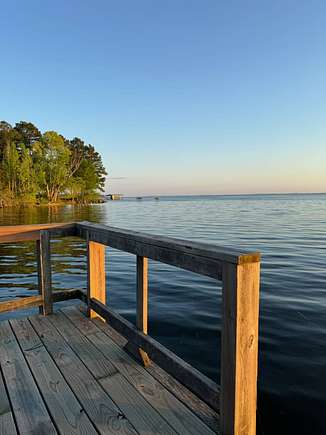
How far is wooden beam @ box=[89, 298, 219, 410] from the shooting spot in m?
1.75

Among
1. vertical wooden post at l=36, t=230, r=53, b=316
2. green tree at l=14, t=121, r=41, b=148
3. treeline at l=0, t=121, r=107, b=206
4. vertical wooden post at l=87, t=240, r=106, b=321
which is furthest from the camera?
green tree at l=14, t=121, r=41, b=148

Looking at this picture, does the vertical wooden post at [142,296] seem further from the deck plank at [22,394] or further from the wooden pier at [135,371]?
the deck plank at [22,394]

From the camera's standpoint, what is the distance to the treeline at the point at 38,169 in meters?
47.3

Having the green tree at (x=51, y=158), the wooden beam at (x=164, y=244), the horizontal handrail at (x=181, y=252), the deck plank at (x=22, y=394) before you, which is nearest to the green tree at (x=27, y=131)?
the green tree at (x=51, y=158)

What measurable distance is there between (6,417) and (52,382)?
40 cm

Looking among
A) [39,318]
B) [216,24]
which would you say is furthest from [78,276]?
[216,24]

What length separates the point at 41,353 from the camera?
8.70 ft

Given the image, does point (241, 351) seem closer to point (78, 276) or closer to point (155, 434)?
point (155, 434)

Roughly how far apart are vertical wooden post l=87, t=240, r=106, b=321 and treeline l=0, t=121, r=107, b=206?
1823 inches

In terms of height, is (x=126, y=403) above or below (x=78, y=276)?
above

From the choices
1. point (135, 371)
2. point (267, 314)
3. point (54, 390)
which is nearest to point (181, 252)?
point (135, 371)

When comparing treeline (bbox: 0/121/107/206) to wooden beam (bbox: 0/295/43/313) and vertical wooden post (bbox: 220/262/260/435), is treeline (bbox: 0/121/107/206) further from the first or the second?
vertical wooden post (bbox: 220/262/260/435)

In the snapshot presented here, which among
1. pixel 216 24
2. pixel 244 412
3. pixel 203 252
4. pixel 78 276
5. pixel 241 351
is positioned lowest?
pixel 78 276

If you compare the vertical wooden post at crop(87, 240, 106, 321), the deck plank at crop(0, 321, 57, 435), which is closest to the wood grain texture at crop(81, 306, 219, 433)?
the vertical wooden post at crop(87, 240, 106, 321)
